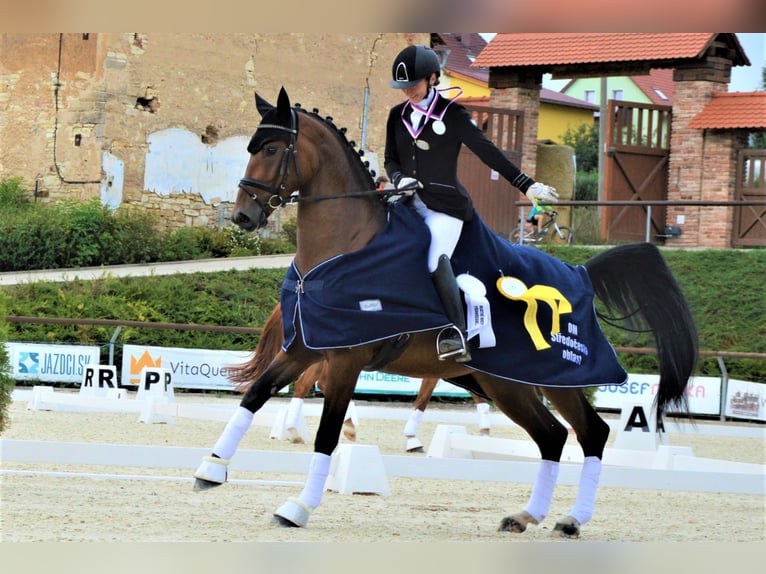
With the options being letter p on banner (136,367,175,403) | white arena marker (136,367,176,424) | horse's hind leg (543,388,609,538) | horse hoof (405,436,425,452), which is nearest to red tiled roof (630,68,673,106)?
letter p on banner (136,367,175,403)

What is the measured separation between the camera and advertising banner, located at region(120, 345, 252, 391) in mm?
14398

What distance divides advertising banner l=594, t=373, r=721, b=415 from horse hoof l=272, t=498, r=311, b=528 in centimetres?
949

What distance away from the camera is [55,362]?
1445 cm

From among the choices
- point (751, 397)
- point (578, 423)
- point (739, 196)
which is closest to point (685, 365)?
point (578, 423)

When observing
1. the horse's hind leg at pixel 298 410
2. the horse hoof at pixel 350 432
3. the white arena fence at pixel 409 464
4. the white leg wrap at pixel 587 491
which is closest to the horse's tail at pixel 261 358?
the horse's hind leg at pixel 298 410

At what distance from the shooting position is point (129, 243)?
21.0 metres

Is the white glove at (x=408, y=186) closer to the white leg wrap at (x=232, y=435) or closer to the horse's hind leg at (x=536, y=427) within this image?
the horse's hind leg at (x=536, y=427)

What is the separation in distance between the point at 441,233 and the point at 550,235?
16.2 m

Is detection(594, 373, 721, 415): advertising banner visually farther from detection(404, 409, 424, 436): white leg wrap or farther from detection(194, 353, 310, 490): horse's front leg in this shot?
detection(194, 353, 310, 490): horse's front leg

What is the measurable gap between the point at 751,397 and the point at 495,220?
9.16 meters

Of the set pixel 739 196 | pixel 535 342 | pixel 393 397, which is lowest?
pixel 393 397

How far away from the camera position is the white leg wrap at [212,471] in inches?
208
